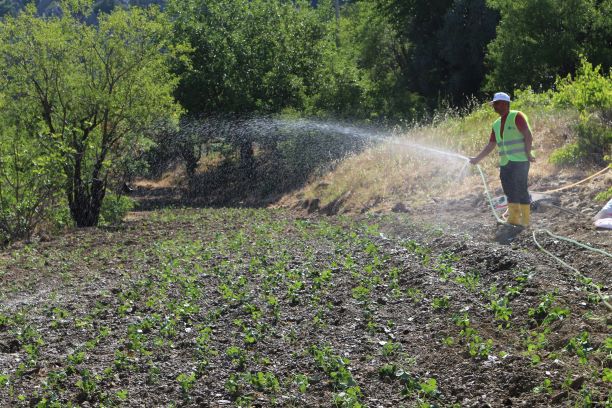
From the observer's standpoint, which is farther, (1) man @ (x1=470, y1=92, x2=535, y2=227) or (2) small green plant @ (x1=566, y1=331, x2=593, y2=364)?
(1) man @ (x1=470, y1=92, x2=535, y2=227)

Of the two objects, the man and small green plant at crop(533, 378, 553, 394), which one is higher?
the man

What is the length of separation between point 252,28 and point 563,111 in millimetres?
23250

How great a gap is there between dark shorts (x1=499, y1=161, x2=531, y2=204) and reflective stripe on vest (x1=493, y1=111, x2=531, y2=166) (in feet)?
0.27

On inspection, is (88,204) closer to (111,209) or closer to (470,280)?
(111,209)

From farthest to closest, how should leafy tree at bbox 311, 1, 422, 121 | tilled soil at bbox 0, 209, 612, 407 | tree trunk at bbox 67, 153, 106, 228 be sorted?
leafy tree at bbox 311, 1, 422, 121 < tree trunk at bbox 67, 153, 106, 228 < tilled soil at bbox 0, 209, 612, 407

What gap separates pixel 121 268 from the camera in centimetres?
1305

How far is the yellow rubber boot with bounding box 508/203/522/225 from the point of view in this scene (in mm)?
12164

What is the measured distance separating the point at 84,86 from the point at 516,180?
12.3 metres

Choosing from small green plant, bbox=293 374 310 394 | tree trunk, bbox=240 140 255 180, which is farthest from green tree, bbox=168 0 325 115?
small green plant, bbox=293 374 310 394

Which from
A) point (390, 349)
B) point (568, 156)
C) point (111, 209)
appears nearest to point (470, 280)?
point (390, 349)

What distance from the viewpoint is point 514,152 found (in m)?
11.9

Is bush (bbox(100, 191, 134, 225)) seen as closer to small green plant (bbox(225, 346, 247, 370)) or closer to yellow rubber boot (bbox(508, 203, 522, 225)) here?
yellow rubber boot (bbox(508, 203, 522, 225))

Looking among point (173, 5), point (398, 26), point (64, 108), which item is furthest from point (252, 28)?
point (64, 108)

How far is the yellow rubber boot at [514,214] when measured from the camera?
1216 cm
